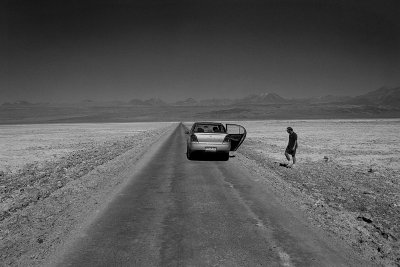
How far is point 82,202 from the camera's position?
33.6ft

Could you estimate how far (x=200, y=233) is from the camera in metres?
7.21

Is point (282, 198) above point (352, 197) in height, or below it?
above

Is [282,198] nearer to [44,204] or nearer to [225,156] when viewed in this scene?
[44,204]

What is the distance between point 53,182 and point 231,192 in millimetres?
7176

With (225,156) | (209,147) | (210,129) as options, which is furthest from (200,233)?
(210,129)

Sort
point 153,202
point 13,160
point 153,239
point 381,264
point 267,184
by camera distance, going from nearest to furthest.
Result: 1. point 381,264
2. point 153,239
3. point 153,202
4. point 267,184
5. point 13,160

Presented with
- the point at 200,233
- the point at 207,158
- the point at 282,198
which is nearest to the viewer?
the point at 200,233

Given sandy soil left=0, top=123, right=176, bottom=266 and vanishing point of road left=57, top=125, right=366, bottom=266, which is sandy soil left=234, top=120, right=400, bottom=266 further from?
sandy soil left=0, top=123, right=176, bottom=266

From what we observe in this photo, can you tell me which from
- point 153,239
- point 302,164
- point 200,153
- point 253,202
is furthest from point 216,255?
point 302,164

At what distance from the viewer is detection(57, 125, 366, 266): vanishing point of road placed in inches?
237

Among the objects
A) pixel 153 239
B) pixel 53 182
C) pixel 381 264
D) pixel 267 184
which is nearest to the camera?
pixel 381 264

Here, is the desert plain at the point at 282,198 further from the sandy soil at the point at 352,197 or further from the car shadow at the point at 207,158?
the car shadow at the point at 207,158

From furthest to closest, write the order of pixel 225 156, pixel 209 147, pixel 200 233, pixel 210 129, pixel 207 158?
pixel 207 158
pixel 210 129
pixel 225 156
pixel 209 147
pixel 200 233

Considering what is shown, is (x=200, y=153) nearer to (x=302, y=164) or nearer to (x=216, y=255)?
(x=302, y=164)
